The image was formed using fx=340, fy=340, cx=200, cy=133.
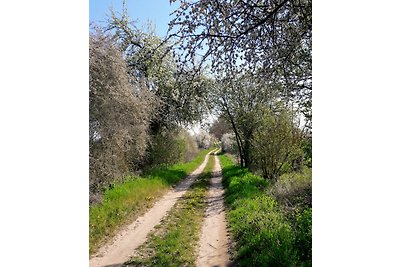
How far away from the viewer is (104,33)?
17.2ft

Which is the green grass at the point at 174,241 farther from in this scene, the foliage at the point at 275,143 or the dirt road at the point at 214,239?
the foliage at the point at 275,143

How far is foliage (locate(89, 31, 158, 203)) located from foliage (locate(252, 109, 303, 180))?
2988 mm

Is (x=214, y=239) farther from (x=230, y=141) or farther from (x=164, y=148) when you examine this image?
(x=230, y=141)

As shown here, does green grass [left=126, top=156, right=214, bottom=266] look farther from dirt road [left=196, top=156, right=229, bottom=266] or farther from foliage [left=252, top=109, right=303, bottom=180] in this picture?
foliage [left=252, top=109, right=303, bottom=180]

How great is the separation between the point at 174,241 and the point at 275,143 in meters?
4.55

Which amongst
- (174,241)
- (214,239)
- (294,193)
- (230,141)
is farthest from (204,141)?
(174,241)

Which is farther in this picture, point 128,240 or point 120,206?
point 120,206

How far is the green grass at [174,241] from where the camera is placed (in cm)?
315

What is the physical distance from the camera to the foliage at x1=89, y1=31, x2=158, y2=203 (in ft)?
15.8

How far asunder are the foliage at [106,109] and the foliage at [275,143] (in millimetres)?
2988

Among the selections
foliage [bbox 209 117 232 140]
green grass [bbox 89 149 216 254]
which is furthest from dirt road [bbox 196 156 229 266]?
foliage [bbox 209 117 232 140]

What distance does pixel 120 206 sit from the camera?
15.9 feet
